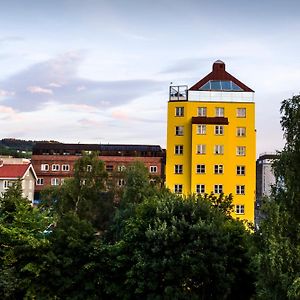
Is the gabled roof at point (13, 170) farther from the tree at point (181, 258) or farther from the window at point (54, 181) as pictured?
the tree at point (181, 258)

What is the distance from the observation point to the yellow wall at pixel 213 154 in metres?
44.1

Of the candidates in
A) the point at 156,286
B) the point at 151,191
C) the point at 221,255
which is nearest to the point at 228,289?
the point at 221,255

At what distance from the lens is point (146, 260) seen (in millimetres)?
20234

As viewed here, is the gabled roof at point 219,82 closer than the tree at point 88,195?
No

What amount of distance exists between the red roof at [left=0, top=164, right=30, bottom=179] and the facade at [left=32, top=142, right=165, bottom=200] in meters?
2.19

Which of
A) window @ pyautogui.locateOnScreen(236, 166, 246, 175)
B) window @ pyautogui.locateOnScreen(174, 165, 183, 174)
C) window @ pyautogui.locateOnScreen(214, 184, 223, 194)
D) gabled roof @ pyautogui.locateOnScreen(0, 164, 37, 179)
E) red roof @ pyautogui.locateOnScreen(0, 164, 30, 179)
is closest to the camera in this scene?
window @ pyautogui.locateOnScreen(214, 184, 223, 194)

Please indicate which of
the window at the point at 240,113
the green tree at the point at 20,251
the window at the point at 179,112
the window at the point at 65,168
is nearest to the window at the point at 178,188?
the window at the point at 179,112

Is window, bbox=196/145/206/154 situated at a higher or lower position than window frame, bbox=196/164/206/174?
higher

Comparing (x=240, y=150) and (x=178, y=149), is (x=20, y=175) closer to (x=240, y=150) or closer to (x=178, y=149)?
(x=178, y=149)

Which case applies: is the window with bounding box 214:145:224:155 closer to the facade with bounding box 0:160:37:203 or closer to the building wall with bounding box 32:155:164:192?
the building wall with bounding box 32:155:164:192

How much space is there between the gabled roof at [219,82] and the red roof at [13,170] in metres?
25.8

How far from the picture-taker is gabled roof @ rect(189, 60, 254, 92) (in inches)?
1799

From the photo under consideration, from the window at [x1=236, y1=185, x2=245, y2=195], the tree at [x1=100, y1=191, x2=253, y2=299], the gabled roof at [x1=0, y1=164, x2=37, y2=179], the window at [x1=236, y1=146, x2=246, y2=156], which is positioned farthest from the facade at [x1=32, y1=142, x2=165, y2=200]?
the tree at [x1=100, y1=191, x2=253, y2=299]

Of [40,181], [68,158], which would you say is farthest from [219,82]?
[40,181]
